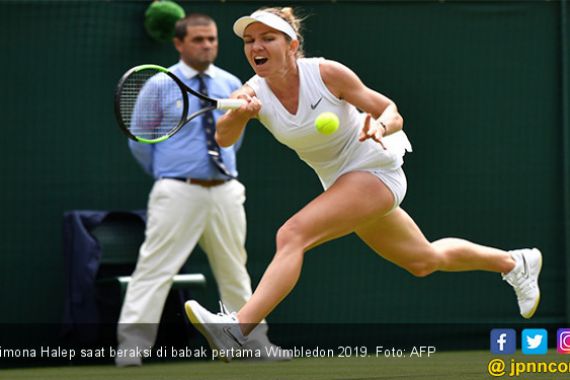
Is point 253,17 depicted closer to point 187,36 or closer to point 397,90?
point 187,36

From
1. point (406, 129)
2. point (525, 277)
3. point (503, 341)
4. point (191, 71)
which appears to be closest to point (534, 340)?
point (503, 341)

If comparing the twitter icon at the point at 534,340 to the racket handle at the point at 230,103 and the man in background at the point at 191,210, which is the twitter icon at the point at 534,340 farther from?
the racket handle at the point at 230,103

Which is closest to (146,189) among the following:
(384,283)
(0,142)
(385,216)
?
(0,142)

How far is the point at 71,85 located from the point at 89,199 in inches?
26.5

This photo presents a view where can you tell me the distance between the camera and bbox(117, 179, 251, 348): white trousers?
677 cm

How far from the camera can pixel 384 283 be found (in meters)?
7.67

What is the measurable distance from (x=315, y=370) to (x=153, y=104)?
1651mm

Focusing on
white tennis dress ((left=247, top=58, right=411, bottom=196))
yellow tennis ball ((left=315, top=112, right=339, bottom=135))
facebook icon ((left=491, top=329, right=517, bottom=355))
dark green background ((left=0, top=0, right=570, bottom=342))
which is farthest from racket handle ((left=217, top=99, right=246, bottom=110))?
facebook icon ((left=491, top=329, right=517, bottom=355))

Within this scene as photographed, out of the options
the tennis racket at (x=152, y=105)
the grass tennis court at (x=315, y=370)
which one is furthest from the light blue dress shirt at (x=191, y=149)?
the grass tennis court at (x=315, y=370)

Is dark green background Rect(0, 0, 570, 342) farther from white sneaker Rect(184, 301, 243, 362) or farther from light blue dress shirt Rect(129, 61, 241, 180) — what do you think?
white sneaker Rect(184, 301, 243, 362)

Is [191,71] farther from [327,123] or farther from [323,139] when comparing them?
[327,123]

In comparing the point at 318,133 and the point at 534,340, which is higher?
the point at 318,133

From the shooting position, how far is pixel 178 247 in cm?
682

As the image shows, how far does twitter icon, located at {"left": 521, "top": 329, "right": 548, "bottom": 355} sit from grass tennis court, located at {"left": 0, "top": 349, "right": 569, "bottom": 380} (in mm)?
324
